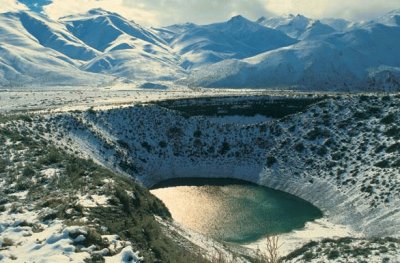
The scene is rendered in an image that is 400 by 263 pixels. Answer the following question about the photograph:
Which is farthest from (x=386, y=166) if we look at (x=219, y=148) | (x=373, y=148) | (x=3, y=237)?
(x=3, y=237)

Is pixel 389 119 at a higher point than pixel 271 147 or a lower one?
higher

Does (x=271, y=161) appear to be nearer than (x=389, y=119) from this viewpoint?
No

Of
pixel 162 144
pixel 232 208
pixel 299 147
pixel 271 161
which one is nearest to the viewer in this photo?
pixel 232 208

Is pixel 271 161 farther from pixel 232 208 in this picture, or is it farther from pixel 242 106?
pixel 242 106

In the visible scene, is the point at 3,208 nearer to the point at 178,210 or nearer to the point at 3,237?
the point at 3,237

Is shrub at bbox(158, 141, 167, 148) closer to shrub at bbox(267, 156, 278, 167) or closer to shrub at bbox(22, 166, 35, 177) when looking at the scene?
shrub at bbox(267, 156, 278, 167)

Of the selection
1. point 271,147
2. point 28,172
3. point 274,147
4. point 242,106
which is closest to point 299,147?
point 274,147

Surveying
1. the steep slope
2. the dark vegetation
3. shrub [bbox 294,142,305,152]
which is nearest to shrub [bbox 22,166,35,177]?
the steep slope

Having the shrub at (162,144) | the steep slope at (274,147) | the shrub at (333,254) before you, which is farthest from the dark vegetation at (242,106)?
the shrub at (333,254)
